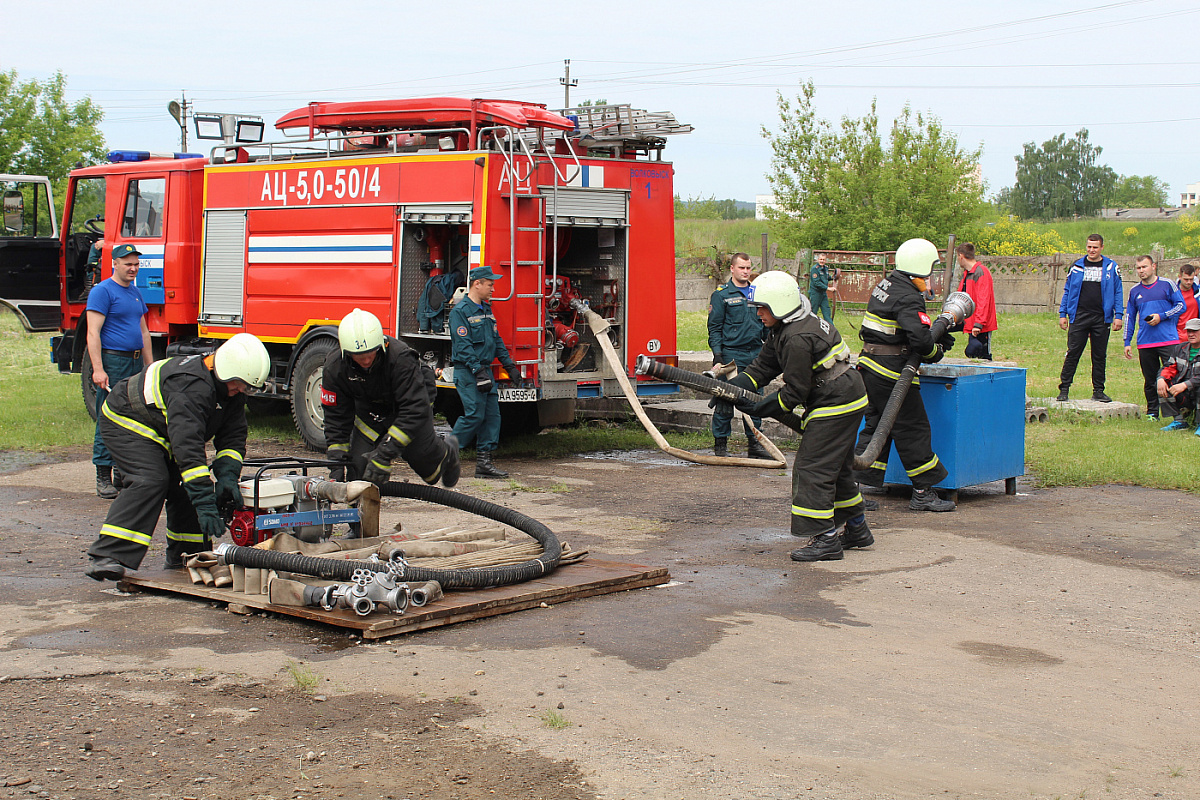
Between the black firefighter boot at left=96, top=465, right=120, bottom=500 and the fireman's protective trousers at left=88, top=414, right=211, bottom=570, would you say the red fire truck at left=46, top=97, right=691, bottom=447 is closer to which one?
the black firefighter boot at left=96, top=465, right=120, bottom=500

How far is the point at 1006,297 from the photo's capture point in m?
28.7

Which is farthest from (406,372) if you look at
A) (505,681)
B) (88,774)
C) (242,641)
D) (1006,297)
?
(1006,297)

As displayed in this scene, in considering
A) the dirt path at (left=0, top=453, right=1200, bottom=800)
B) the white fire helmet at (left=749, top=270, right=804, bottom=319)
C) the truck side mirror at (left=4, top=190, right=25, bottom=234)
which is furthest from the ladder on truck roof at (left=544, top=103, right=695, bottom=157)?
the truck side mirror at (left=4, top=190, right=25, bottom=234)

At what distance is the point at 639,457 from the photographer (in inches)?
429

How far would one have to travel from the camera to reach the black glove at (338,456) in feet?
21.9

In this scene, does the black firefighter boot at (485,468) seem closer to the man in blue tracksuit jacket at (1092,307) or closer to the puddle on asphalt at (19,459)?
the puddle on asphalt at (19,459)

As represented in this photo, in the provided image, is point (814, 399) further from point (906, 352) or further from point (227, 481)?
point (227, 481)

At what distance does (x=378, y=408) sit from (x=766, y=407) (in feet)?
7.50

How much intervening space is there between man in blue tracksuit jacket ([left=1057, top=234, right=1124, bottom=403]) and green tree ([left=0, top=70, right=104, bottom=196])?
32094 millimetres

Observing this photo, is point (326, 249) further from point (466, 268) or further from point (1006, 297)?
point (1006, 297)

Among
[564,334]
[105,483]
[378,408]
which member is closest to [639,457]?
[564,334]

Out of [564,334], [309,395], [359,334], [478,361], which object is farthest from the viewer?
[309,395]

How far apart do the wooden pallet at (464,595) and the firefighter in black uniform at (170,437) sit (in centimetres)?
23

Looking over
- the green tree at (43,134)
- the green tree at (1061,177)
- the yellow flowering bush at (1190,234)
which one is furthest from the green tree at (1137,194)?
the green tree at (43,134)
